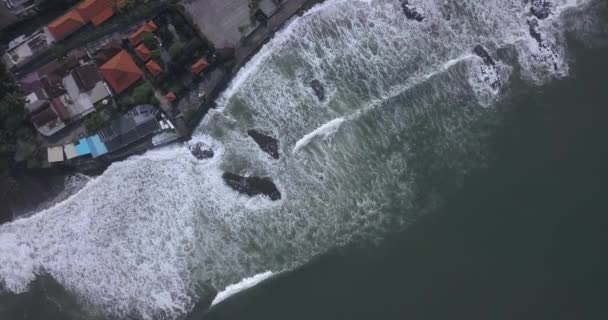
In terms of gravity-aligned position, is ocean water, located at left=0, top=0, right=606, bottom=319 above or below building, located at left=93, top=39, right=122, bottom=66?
below

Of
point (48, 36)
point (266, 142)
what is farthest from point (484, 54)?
point (48, 36)

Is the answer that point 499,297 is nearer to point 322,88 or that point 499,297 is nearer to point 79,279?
point 322,88

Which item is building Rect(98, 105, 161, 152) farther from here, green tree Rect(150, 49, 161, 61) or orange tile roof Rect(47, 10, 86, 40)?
orange tile roof Rect(47, 10, 86, 40)

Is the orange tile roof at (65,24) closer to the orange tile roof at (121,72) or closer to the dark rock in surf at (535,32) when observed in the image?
the orange tile roof at (121,72)

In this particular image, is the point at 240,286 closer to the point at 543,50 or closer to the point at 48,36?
the point at 48,36

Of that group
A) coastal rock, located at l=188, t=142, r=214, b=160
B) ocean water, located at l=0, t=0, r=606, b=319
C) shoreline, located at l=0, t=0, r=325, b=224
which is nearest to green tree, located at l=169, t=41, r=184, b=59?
shoreline, located at l=0, t=0, r=325, b=224

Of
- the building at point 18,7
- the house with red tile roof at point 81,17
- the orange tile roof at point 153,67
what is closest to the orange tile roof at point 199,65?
the orange tile roof at point 153,67

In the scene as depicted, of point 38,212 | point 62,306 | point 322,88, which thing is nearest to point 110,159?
point 38,212
